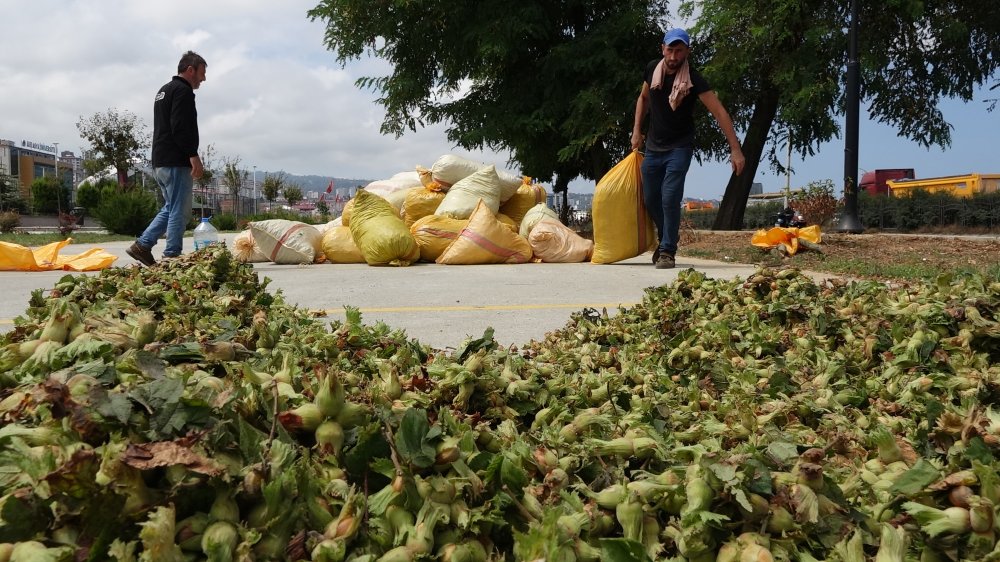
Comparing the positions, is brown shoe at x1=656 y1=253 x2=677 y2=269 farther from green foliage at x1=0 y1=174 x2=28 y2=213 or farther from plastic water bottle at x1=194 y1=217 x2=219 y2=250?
green foliage at x1=0 y1=174 x2=28 y2=213

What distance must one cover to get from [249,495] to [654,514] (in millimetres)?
571

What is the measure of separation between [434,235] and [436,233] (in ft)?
0.11

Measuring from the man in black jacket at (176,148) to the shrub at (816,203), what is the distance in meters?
12.8

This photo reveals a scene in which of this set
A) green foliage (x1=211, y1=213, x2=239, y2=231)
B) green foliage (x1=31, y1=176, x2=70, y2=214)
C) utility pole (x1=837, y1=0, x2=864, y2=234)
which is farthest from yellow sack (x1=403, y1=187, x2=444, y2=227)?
green foliage (x1=31, y1=176, x2=70, y2=214)

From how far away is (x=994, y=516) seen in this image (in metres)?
0.95

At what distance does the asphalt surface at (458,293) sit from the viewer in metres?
3.51

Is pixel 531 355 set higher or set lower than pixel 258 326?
lower

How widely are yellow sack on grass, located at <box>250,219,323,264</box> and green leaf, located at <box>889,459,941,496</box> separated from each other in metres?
7.61

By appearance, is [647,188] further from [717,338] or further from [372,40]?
[372,40]

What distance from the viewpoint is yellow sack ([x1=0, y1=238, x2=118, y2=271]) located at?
6.85 metres

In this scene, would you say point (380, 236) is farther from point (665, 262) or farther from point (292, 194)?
point (292, 194)

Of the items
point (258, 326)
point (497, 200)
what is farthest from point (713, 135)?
point (258, 326)

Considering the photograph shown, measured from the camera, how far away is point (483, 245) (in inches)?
294

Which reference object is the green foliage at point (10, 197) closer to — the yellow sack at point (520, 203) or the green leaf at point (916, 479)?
the yellow sack at point (520, 203)
